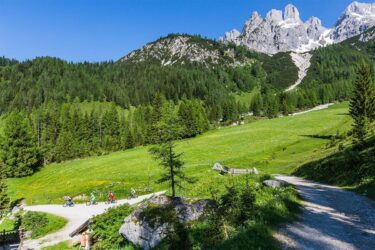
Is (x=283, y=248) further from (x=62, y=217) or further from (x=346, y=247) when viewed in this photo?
(x=62, y=217)

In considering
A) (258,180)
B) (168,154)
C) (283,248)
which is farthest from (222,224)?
(168,154)

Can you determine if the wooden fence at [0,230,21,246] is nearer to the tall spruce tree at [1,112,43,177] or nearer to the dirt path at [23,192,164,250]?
the dirt path at [23,192,164,250]

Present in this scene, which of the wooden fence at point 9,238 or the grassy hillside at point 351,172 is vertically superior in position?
the grassy hillside at point 351,172

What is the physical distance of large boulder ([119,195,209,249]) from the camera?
17.3m

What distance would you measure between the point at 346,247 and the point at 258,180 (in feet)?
50.7

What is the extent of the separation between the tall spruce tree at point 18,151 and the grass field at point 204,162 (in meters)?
4.11

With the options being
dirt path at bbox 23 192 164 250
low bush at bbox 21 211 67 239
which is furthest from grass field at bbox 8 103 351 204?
low bush at bbox 21 211 67 239

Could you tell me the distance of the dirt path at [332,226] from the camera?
42.5ft

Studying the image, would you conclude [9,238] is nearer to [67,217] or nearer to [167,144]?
[67,217]

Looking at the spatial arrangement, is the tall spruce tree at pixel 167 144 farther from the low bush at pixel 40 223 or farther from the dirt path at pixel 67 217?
the low bush at pixel 40 223

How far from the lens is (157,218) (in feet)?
58.1

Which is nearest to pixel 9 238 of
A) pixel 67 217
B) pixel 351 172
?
pixel 67 217

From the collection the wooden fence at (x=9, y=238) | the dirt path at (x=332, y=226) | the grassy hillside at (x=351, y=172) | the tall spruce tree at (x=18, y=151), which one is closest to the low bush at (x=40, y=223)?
the wooden fence at (x=9, y=238)

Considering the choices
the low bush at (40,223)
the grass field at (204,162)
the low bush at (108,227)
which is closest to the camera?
the low bush at (108,227)
